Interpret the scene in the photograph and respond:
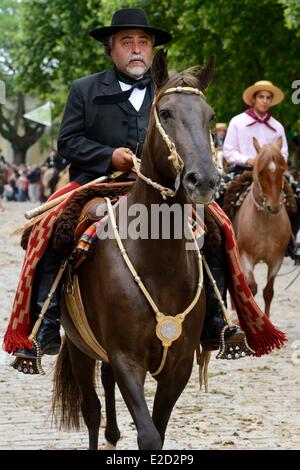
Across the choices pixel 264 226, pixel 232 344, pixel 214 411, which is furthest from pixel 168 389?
pixel 264 226

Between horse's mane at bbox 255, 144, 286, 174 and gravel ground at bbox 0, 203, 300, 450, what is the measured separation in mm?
2105

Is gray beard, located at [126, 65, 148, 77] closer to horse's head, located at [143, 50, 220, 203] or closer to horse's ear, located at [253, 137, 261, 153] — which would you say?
horse's head, located at [143, 50, 220, 203]

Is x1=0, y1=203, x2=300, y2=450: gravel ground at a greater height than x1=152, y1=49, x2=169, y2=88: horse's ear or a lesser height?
lesser

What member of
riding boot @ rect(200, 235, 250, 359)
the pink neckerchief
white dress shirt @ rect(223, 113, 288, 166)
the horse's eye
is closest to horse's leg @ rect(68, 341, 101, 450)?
riding boot @ rect(200, 235, 250, 359)

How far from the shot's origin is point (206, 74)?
6.08 m

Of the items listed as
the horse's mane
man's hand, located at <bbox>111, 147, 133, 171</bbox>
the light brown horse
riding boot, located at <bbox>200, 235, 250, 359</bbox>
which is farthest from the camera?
the light brown horse

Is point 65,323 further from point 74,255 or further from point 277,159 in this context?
point 277,159

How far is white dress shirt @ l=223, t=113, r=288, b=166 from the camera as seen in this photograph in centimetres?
1418

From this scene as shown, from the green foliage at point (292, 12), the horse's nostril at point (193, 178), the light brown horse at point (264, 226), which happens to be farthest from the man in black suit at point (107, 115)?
the green foliage at point (292, 12)

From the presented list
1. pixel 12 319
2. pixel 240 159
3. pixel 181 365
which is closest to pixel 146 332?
pixel 181 365

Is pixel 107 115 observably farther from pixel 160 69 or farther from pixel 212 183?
pixel 212 183

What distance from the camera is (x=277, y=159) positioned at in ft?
42.8

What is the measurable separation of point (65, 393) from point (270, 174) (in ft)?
19.8
